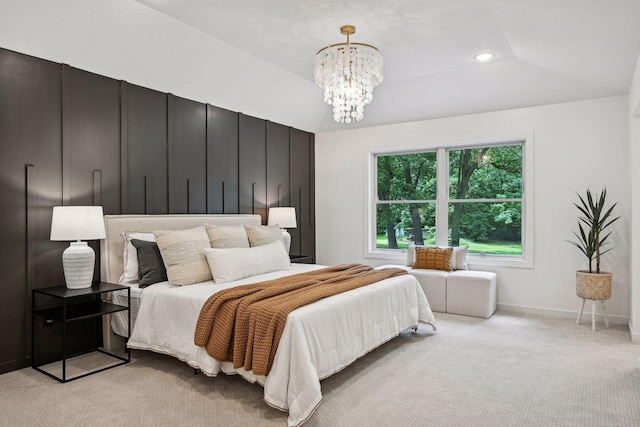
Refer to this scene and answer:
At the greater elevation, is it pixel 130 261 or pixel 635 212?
pixel 635 212

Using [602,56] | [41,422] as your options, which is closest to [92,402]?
[41,422]

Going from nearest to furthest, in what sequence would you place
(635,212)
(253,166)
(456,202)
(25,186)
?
(25,186), (635,212), (253,166), (456,202)

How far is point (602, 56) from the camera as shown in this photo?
364cm

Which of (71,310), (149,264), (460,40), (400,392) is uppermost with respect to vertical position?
(460,40)

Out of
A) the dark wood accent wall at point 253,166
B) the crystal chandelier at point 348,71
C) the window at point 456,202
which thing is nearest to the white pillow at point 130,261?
the dark wood accent wall at point 253,166

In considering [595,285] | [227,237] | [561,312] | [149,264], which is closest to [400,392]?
[227,237]

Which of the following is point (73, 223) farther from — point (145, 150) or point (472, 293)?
point (472, 293)

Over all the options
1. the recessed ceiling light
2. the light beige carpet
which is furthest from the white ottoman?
the recessed ceiling light

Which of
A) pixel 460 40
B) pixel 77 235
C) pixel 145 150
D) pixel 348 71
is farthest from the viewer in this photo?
pixel 145 150

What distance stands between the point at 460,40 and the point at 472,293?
2.64m

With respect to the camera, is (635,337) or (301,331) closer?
(301,331)

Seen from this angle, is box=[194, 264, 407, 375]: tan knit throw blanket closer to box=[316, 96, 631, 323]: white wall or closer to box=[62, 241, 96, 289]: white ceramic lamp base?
box=[62, 241, 96, 289]: white ceramic lamp base

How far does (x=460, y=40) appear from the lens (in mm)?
3963

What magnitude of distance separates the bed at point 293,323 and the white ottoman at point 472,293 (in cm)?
97
